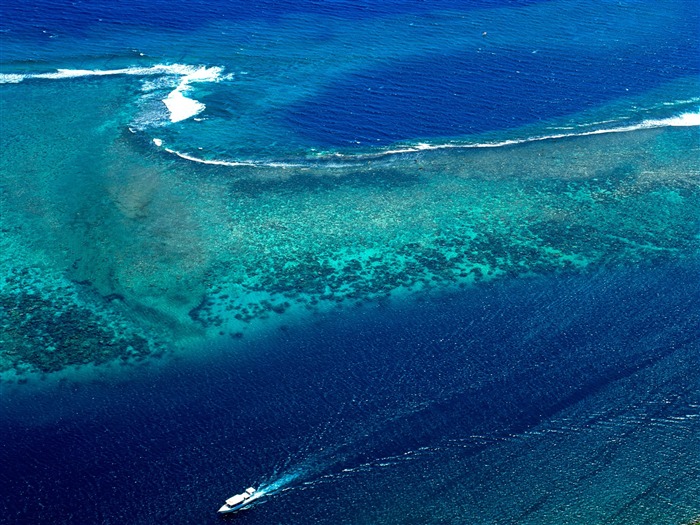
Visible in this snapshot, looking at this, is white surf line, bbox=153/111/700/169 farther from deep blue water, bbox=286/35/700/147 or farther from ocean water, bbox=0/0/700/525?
deep blue water, bbox=286/35/700/147

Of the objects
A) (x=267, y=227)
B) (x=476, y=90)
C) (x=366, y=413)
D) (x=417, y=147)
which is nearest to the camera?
(x=366, y=413)

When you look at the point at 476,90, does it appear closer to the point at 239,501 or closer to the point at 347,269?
the point at 347,269

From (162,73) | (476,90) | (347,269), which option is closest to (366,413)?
(347,269)

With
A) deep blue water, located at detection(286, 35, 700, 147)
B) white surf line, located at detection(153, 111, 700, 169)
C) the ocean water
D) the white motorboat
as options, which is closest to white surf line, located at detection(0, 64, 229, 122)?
the ocean water

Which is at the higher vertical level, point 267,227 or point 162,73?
point 162,73

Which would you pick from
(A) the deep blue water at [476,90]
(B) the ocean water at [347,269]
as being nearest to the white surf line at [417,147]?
(B) the ocean water at [347,269]
